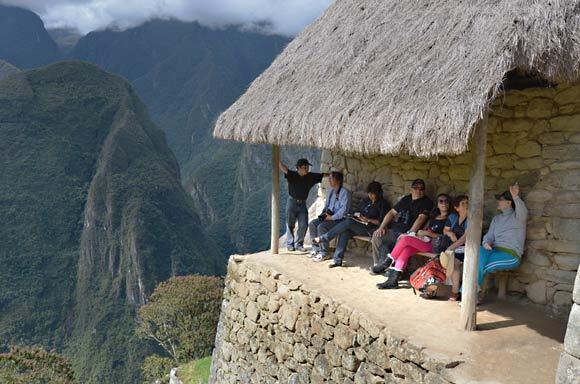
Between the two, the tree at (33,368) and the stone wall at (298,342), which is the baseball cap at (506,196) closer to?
the stone wall at (298,342)

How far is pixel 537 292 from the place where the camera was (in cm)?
453

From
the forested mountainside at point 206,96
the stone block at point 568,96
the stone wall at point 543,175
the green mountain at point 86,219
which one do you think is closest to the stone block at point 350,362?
the stone wall at point 543,175

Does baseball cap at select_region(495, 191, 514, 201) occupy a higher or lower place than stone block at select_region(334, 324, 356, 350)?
higher

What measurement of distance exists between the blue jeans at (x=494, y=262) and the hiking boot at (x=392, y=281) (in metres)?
0.85

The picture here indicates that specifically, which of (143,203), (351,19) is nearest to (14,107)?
(143,203)

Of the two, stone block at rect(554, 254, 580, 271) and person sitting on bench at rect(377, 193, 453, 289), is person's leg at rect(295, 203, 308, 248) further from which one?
stone block at rect(554, 254, 580, 271)

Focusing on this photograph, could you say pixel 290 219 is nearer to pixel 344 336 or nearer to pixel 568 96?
pixel 344 336

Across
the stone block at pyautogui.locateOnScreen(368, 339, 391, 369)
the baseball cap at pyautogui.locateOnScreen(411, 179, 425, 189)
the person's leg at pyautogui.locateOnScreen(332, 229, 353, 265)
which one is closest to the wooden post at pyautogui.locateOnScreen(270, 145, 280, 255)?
the person's leg at pyautogui.locateOnScreen(332, 229, 353, 265)

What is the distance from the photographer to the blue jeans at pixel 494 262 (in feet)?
14.4

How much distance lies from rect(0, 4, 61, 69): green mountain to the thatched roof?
101 m

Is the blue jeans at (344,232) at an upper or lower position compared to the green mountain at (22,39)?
lower

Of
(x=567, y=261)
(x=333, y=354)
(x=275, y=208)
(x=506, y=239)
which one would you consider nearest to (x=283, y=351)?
(x=333, y=354)

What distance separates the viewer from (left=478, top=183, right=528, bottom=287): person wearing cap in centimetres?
440

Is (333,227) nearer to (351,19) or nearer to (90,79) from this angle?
(351,19)
